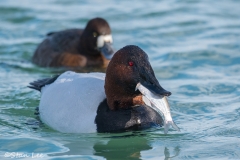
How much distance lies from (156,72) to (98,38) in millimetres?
1211

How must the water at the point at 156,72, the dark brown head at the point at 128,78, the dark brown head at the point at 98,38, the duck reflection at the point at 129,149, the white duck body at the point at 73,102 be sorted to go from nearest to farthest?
the duck reflection at the point at 129,149 < the dark brown head at the point at 128,78 < the water at the point at 156,72 < the white duck body at the point at 73,102 < the dark brown head at the point at 98,38

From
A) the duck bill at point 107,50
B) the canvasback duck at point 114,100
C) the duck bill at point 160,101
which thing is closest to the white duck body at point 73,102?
the canvasback duck at point 114,100

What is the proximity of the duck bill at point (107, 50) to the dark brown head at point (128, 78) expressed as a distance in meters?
3.65

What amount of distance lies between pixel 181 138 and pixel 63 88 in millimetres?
1527

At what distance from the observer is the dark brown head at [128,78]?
6499 millimetres

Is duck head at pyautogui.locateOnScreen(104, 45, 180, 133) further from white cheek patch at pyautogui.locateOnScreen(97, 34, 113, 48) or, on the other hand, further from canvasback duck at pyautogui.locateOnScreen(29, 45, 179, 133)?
white cheek patch at pyautogui.locateOnScreen(97, 34, 113, 48)

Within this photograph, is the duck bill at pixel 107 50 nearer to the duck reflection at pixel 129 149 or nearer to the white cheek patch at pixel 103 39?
the white cheek patch at pixel 103 39

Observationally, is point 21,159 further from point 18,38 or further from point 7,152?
point 18,38

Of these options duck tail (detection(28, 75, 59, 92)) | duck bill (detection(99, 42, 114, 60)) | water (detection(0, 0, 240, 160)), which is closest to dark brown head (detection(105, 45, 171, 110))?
water (detection(0, 0, 240, 160))

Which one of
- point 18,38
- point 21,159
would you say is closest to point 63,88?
point 21,159

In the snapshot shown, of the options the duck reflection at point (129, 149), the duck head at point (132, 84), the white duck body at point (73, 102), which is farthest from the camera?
the white duck body at point (73, 102)

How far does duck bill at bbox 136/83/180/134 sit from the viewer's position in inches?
242

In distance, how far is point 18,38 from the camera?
12703 millimetres

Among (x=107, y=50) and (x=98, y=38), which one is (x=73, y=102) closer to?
(x=107, y=50)
